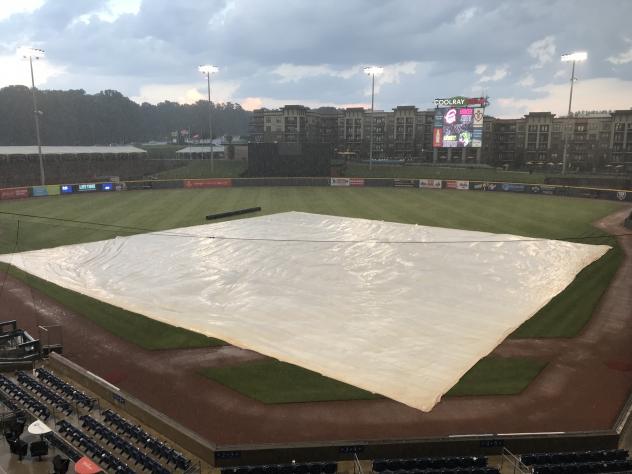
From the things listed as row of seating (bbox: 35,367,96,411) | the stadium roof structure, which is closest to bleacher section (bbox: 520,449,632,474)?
row of seating (bbox: 35,367,96,411)

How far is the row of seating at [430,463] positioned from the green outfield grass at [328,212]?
9314 millimetres

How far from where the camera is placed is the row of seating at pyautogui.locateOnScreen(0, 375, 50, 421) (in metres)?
13.7

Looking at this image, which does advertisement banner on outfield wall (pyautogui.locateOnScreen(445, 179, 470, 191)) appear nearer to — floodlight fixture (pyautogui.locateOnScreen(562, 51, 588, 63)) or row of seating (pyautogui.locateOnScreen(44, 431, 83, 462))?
floodlight fixture (pyautogui.locateOnScreen(562, 51, 588, 63))

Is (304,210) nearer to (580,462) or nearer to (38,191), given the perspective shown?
(38,191)

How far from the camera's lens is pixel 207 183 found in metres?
72.6

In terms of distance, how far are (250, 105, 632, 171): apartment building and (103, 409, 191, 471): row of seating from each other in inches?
3387

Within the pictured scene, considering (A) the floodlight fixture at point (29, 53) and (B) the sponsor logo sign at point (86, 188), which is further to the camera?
(B) the sponsor logo sign at point (86, 188)

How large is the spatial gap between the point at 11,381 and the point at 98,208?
38645mm

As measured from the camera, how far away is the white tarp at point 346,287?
1723 centimetres

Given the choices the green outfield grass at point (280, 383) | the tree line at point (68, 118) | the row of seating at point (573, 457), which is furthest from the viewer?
the tree line at point (68, 118)

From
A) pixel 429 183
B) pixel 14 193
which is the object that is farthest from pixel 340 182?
pixel 14 193

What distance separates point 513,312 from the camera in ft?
69.6

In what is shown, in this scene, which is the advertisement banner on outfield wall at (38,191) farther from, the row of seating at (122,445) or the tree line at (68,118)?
the tree line at (68,118)

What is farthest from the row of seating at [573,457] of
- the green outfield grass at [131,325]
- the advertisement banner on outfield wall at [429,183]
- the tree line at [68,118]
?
the tree line at [68,118]
